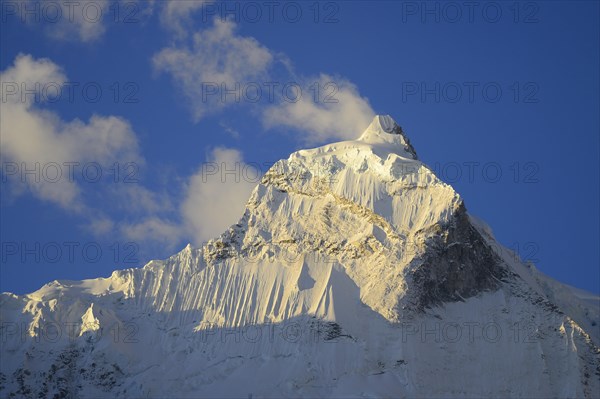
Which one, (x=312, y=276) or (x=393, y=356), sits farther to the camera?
(x=312, y=276)

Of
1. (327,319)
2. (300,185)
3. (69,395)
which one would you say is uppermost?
(300,185)

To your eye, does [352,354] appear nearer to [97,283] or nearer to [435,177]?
[435,177]

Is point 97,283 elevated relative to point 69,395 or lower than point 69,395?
elevated

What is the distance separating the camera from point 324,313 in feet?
565

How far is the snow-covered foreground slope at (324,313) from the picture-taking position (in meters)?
166

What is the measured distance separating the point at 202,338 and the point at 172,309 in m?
8.05

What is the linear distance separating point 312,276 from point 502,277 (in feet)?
84.1

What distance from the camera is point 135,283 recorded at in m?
187

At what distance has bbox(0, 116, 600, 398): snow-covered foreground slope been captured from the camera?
6555 inches

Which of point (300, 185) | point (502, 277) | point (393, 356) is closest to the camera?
point (393, 356)

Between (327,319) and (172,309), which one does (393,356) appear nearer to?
(327,319)

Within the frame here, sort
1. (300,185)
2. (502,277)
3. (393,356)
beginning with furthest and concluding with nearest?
(300,185), (502,277), (393,356)

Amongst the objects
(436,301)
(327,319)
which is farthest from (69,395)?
(436,301)

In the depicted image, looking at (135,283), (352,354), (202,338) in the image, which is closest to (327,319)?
(352,354)
